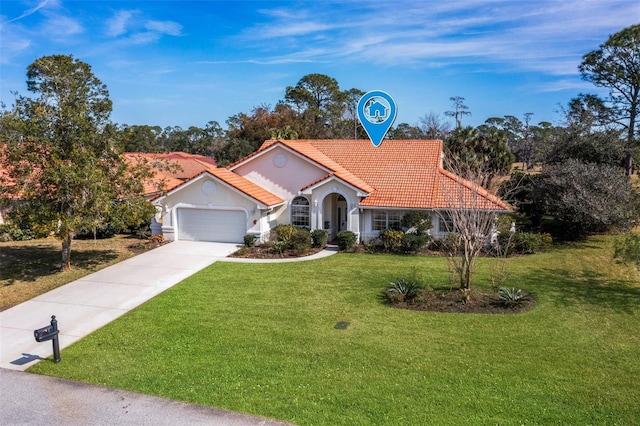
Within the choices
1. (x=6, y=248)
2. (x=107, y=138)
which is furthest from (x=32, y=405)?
(x=6, y=248)

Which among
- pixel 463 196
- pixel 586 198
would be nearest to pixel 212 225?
pixel 463 196

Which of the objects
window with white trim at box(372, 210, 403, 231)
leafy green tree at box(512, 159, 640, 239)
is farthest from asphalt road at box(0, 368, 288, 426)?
leafy green tree at box(512, 159, 640, 239)

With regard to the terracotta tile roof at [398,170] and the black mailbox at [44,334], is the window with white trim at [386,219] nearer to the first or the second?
the terracotta tile roof at [398,170]

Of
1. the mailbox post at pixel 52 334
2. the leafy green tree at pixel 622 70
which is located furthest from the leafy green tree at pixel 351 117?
the mailbox post at pixel 52 334

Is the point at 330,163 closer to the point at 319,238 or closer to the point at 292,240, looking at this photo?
the point at 319,238

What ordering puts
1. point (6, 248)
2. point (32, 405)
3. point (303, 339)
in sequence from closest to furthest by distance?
1. point (32, 405)
2. point (303, 339)
3. point (6, 248)

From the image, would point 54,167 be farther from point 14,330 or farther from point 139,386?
point 139,386
